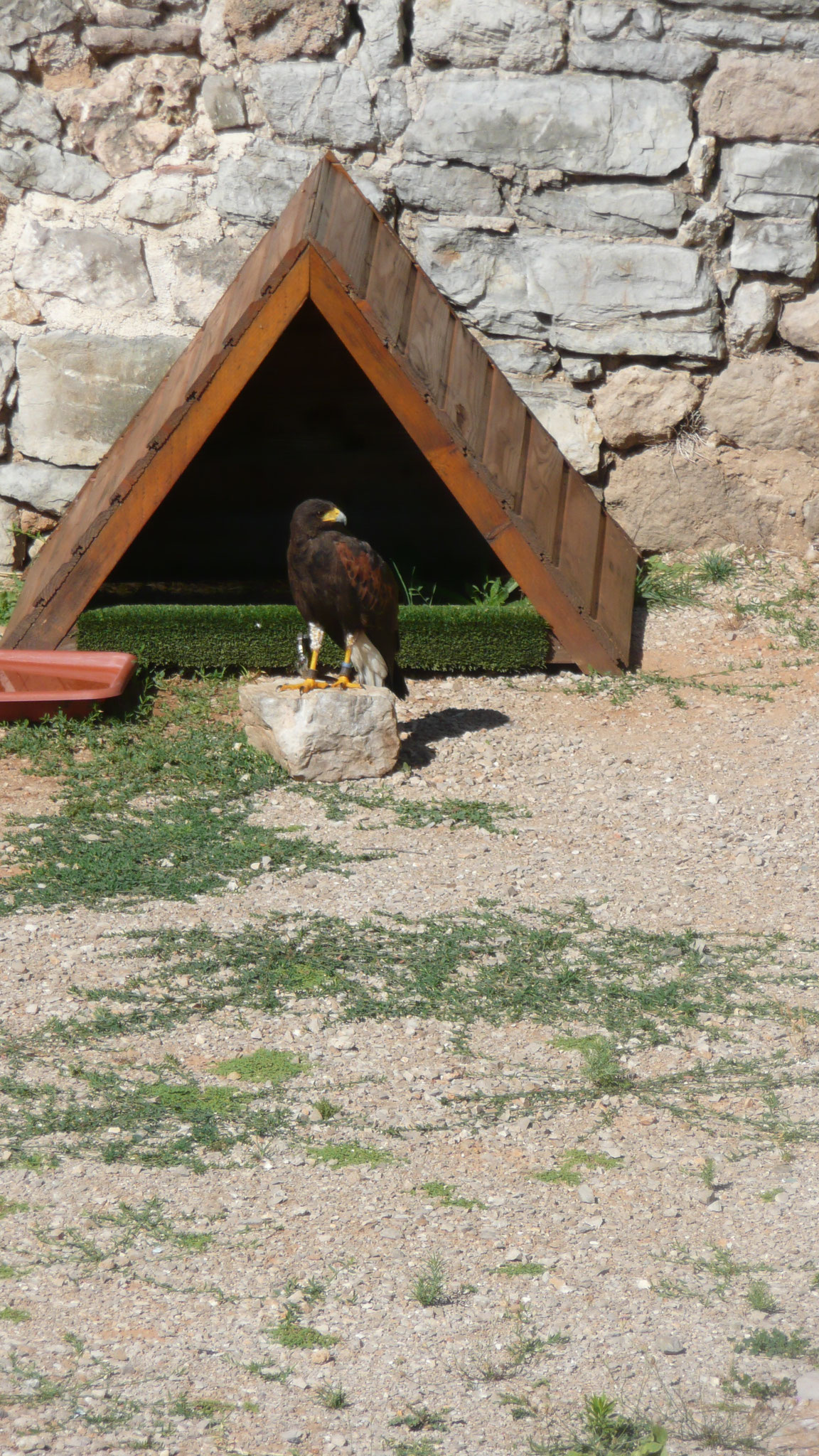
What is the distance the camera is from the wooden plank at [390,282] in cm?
507

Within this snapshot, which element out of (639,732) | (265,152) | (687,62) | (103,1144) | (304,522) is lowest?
(103,1144)

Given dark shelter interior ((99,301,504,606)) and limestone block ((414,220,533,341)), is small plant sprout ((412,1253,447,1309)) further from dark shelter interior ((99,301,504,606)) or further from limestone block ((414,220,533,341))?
limestone block ((414,220,533,341))

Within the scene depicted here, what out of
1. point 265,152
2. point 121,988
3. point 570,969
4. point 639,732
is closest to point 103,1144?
point 121,988

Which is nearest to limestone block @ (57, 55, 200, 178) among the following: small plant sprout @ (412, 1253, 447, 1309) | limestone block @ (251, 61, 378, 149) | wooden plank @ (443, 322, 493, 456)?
limestone block @ (251, 61, 378, 149)

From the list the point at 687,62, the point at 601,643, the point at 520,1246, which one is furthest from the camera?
the point at 687,62

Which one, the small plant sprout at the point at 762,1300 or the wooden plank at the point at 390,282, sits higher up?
the wooden plank at the point at 390,282

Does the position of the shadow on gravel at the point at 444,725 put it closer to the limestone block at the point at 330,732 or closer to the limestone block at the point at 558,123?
the limestone block at the point at 330,732

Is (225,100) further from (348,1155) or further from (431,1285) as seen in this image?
(431,1285)

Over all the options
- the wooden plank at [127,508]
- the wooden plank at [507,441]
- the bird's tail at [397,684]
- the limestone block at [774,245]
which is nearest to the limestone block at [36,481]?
the wooden plank at [127,508]

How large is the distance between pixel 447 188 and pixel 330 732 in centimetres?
339

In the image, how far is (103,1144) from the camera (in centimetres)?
259

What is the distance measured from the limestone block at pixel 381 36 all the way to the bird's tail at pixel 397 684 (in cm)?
335

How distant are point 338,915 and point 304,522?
1781 mm

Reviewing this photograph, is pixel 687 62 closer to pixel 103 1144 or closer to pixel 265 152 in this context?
pixel 265 152
